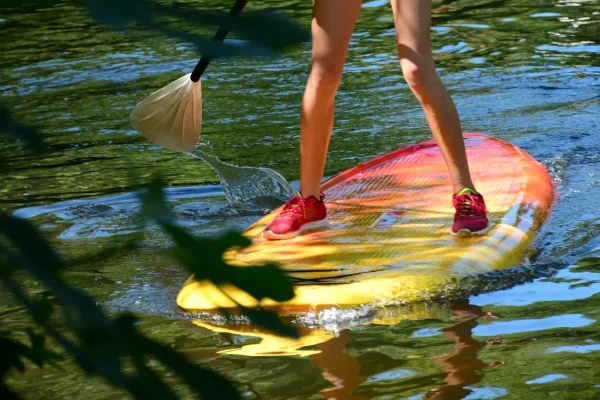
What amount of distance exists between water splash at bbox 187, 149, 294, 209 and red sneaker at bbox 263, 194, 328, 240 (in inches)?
30.4

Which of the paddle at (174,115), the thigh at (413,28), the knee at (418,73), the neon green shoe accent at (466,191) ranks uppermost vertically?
the thigh at (413,28)

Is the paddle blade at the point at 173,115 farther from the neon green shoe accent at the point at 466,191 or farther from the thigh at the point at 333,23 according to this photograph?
the neon green shoe accent at the point at 466,191

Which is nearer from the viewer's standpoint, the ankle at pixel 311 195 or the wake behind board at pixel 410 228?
the wake behind board at pixel 410 228

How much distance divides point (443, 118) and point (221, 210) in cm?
122

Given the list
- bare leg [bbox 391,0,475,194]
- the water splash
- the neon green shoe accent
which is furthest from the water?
bare leg [bbox 391,0,475,194]

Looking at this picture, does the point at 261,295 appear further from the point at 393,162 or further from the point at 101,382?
the point at 393,162

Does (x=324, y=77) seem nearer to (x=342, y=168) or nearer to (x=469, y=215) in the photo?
(x=469, y=215)

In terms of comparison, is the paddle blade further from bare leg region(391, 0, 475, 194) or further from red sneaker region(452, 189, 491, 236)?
red sneaker region(452, 189, 491, 236)

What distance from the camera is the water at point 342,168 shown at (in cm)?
129

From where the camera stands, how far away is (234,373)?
263 centimetres

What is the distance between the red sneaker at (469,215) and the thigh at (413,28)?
478 mm

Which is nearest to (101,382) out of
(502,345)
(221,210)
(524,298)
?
(502,345)

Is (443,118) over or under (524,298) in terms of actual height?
over

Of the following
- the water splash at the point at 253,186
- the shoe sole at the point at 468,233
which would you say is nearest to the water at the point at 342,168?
the water splash at the point at 253,186
